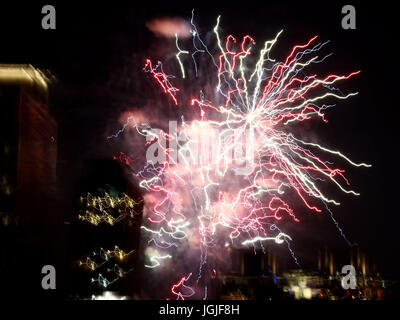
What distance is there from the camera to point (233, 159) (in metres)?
4.48

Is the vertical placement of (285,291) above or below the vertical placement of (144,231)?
below

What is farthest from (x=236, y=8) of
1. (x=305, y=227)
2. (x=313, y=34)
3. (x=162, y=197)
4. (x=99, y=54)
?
(x=305, y=227)

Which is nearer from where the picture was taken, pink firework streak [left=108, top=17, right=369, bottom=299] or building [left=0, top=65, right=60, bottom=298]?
building [left=0, top=65, right=60, bottom=298]

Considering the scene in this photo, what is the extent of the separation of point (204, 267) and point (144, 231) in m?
0.95

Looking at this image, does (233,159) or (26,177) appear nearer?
(26,177)

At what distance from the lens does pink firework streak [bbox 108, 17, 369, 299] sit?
4391 millimetres

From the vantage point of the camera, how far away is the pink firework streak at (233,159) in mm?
4391

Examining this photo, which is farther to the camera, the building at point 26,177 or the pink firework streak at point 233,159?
the pink firework streak at point 233,159

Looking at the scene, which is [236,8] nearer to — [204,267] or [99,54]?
[99,54]

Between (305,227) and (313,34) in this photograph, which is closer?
(313,34)

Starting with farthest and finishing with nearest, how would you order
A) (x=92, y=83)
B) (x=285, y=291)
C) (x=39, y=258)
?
(x=285, y=291) → (x=92, y=83) → (x=39, y=258)

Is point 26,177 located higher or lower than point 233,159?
lower
